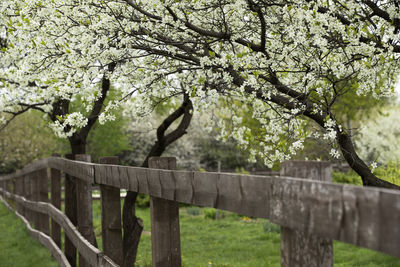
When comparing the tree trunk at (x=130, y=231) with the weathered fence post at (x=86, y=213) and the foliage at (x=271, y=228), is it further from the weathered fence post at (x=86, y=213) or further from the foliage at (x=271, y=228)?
the foliage at (x=271, y=228)

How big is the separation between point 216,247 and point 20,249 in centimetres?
504

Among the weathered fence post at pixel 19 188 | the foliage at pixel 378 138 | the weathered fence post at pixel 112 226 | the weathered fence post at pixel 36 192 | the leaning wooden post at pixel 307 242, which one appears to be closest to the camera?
the leaning wooden post at pixel 307 242

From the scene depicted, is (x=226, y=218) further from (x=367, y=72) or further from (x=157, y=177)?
(x=157, y=177)

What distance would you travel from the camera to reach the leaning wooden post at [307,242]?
178cm

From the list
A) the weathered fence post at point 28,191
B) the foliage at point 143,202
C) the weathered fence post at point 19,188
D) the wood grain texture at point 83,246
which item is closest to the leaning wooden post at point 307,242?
the wood grain texture at point 83,246

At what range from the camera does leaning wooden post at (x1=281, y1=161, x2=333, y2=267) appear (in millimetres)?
1780

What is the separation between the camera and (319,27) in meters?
5.36

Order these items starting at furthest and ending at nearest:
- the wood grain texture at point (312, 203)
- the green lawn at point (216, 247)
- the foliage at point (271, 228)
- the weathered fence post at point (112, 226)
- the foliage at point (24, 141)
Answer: the foliage at point (24, 141) → the foliage at point (271, 228) → the green lawn at point (216, 247) → the weathered fence post at point (112, 226) → the wood grain texture at point (312, 203)

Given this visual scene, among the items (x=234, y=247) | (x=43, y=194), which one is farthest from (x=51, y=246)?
(x=234, y=247)

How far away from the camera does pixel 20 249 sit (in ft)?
28.5

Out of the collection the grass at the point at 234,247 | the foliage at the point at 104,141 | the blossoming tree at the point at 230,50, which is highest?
the blossoming tree at the point at 230,50

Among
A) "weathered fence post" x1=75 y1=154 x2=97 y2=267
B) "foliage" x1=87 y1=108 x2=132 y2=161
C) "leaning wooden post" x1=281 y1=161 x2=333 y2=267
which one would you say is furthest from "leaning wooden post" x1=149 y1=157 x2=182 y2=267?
"foliage" x1=87 y1=108 x2=132 y2=161

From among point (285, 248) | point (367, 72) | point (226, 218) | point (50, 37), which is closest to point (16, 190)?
point (226, 218)

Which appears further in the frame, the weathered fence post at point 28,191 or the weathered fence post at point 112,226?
the weathered fence post at point 28,191
